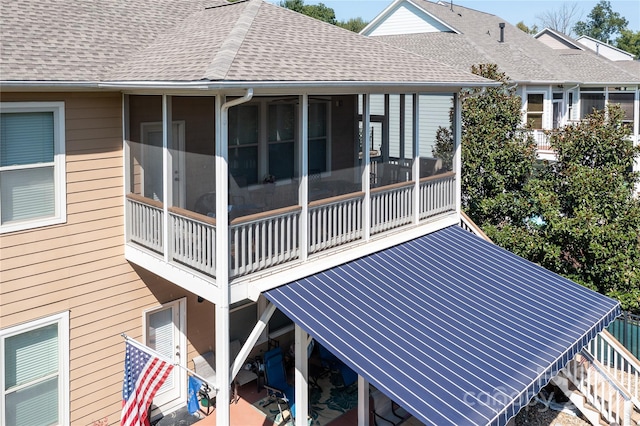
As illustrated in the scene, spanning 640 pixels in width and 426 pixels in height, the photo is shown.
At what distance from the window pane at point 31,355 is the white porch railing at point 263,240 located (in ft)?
11.4

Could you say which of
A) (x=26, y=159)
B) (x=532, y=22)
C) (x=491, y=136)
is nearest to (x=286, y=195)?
(x=26, y=159)

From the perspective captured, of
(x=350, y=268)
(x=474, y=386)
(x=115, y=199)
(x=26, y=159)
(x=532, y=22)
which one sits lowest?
(x=474, y=386)

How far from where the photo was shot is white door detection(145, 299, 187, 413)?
10961 mm

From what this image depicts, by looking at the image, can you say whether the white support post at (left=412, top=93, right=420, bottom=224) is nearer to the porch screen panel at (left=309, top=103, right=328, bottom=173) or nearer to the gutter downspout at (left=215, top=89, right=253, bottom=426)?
the porch screen panel at (left=309, top=103, right=328, bottom=173)

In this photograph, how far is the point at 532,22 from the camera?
95.8 metres

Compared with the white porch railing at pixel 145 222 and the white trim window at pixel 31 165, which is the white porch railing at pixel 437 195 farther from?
the white trim window at pixel 31 165

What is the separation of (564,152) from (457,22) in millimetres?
18725

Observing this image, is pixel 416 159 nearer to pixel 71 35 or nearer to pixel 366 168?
pixel 366 168

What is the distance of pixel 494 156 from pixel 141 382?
10.6 metres

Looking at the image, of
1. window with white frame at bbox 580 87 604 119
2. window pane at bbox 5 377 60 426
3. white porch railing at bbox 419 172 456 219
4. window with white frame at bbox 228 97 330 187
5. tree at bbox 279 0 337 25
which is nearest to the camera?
window pane at bbox 5 377 60 426

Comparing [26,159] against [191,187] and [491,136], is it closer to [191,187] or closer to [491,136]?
[191,187]

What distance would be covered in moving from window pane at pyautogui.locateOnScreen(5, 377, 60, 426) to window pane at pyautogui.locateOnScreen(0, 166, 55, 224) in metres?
2.81

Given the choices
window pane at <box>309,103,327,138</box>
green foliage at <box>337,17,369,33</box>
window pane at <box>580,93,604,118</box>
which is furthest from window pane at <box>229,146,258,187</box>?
green foliage at <box>337,17,369,33</box>

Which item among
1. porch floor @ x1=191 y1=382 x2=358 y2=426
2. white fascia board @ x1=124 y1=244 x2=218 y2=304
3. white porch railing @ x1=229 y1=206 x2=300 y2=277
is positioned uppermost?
white porch railing @ x1=229 y1=206 x2=300 y2=277
